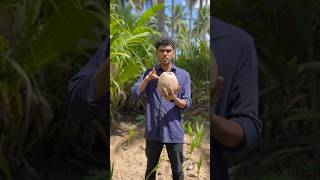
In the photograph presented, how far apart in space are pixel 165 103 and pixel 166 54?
135 mm

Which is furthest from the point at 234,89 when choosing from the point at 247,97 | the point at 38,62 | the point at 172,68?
the point at 38,62

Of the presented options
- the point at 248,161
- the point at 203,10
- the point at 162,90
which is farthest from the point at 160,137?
the point at 203,10

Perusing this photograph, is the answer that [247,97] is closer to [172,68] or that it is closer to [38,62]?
[172,68]

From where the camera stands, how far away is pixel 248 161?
1427mm

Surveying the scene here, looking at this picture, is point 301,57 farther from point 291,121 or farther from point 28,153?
point 28,153

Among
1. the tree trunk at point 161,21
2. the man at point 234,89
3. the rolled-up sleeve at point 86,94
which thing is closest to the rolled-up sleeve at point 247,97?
the man at point 234,89

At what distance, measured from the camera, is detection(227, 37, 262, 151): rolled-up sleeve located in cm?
137

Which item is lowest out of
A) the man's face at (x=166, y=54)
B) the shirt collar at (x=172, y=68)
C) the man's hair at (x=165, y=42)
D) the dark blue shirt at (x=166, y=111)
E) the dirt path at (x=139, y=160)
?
the dirt path at (x=139, y=160)

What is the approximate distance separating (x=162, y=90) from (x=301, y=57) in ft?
1.36

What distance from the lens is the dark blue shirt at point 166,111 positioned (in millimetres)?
1360

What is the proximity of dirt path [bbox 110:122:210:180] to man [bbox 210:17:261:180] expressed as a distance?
7cm

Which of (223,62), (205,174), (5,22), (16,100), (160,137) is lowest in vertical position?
(205,174)

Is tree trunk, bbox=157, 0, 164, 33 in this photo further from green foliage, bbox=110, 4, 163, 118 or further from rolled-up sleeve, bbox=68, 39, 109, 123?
rolled-up sleeve, bbox=68, 39, 109, 123

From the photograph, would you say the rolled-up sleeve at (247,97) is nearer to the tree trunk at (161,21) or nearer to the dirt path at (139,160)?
the dirt path at (139,160)
